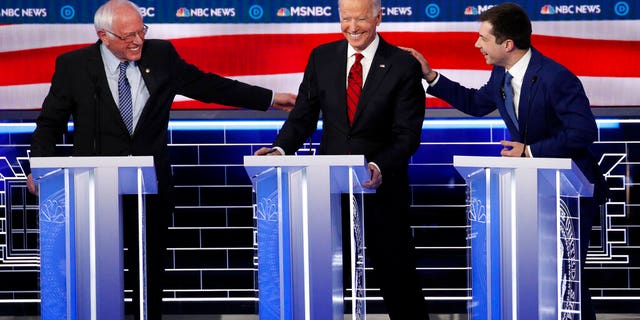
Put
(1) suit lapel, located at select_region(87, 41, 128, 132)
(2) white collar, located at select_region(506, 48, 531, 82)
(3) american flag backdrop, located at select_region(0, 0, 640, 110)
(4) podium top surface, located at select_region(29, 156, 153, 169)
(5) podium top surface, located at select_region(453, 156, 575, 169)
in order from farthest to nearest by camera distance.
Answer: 1. (3) american flag backdrop, located at select_region(0, 0, 640, 110)
2. (1) suit lapel, located at select_region(87, 41, 128, 132)
3. (2) white collar, located at select_region(506, 48, 531, 82)
4. (4) podium top surface, located at select_region(29, 156, 153, 169)
5. (5) podium top surface, located at select_region(453, 156, 575, 169)

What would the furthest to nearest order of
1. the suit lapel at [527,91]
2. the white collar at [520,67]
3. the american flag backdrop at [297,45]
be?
the american flag backdrop at [297,45] → the white collar at [520,67] → the suit lapel at [527,91]

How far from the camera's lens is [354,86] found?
4508 mm

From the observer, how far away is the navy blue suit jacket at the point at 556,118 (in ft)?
13.7

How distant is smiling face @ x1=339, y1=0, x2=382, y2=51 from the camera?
175 inches

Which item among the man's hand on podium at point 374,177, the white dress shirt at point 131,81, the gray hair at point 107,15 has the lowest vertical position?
the man's hand on podium at point 374,177

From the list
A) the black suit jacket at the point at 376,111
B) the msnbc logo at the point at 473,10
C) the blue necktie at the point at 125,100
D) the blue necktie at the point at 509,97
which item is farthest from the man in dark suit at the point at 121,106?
the msnbc logo at the point at 473,10

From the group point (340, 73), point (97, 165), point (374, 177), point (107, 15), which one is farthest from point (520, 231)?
point (107, 15)

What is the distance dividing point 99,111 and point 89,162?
2.78 ft

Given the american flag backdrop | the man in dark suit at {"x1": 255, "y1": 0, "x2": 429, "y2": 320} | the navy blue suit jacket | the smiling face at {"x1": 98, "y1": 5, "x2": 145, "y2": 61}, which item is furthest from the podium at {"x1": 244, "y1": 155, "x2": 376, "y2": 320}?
the american flag backdrop

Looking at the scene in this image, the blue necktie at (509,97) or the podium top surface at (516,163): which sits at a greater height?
the blue necktie at (509,97)

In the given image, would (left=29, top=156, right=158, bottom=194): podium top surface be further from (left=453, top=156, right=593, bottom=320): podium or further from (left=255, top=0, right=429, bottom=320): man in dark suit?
(left=453, top=156, right=593, bottom=320): podium

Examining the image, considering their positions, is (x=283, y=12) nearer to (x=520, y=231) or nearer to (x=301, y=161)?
(x=301, y=161)

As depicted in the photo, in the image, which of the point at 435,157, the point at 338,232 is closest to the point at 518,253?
the point at 338,232

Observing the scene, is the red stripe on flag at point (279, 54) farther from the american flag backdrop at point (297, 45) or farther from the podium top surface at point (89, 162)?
the podium top surface at point (89, 162)
